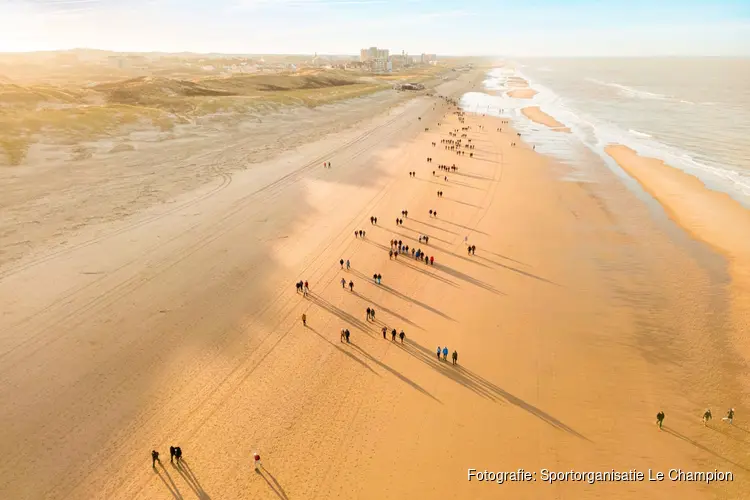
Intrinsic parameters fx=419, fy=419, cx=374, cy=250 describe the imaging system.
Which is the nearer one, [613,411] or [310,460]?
[310,460]

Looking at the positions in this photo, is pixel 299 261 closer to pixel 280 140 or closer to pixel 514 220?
pixel 514 220

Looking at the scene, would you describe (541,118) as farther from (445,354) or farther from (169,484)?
(169,484)

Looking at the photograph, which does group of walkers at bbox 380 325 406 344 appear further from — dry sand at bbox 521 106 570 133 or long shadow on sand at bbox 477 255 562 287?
dry sand at bbox 521 106 570 133

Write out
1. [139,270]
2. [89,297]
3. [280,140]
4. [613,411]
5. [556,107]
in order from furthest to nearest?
[556,107] → [280,140] → [139,270] → [89,297] → [613,411]

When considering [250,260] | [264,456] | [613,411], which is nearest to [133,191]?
[250,260]

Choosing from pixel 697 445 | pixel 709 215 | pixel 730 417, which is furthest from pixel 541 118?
pixel 697 445

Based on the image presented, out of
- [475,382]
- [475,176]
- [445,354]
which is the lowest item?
[475,382]
